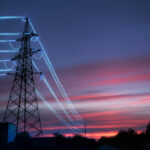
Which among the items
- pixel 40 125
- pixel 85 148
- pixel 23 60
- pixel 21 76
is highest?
pixel 23 60

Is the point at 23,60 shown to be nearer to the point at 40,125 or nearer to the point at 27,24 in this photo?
the point at 27,24

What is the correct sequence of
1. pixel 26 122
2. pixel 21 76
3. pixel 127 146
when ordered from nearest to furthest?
pixel 26 122 < pixel 21 76 < pixel 127 146

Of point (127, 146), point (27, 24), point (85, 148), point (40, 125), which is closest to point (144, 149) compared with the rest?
point (127, 146)

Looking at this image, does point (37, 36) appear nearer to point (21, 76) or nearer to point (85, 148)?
point (21, 76)

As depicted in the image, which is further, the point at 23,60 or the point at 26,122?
the point at 23,60

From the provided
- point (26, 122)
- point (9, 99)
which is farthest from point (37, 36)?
point (26, 122)

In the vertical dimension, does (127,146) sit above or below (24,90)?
below

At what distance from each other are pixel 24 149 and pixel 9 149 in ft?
12.0

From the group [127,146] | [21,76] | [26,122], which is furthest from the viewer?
[127,146]

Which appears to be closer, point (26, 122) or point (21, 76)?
point (26, 122)

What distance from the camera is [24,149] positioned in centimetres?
3191

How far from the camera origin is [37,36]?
34.2m

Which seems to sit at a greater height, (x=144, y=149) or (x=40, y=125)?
(x=40, y=125)

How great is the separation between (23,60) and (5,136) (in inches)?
575
